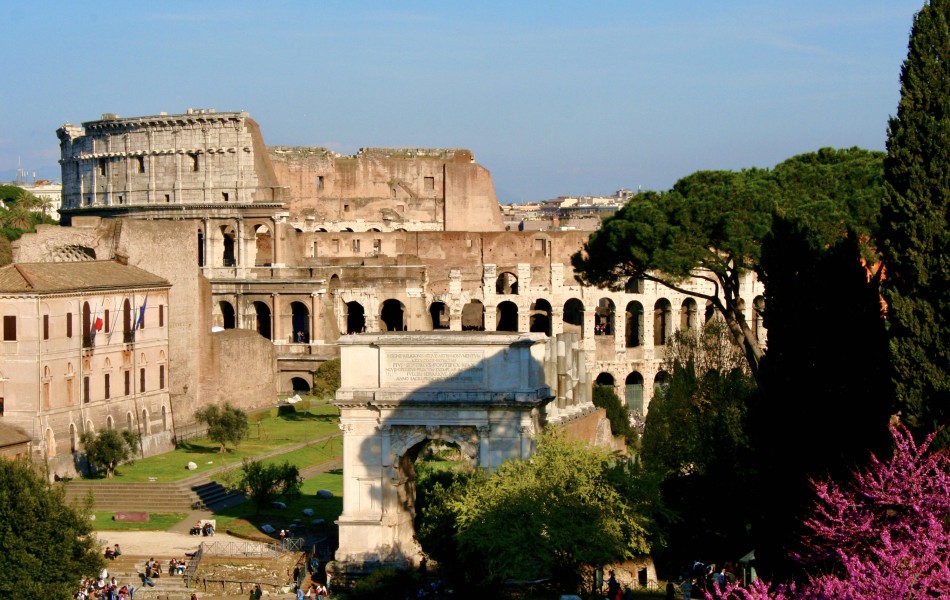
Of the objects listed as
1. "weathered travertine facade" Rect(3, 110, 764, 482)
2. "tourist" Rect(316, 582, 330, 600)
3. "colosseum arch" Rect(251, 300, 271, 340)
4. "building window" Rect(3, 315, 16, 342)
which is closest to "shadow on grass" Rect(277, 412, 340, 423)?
"weathered travertine facade" Rect(3, 110, 764, 482)

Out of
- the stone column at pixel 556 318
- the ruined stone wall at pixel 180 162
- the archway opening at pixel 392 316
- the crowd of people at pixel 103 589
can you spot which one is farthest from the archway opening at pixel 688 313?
the crowd of people at pixel 103 589

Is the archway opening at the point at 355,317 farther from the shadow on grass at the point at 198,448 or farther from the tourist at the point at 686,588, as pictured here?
the tourist at the point at 686,588

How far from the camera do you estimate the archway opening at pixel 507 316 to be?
72688 millimetres

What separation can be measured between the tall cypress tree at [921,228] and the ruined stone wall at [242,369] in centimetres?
3372

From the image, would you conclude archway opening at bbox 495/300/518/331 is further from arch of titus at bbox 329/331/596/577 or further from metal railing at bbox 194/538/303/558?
arch of titus at bbox 329/331/596/577

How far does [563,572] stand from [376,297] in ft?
135

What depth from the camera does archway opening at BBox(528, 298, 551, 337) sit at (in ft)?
233

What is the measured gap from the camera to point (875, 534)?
17.7 m

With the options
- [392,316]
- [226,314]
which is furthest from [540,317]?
[226,314]

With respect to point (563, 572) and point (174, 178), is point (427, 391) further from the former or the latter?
point (174, 178)

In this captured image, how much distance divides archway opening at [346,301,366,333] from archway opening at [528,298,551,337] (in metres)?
7.13

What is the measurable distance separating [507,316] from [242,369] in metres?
21.0

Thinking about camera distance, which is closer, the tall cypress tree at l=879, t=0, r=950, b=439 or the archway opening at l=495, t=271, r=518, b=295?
the tall cypress tree at l=879, t=0, r=950, b=439

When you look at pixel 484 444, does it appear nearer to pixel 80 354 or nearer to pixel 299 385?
pixel 80 354
